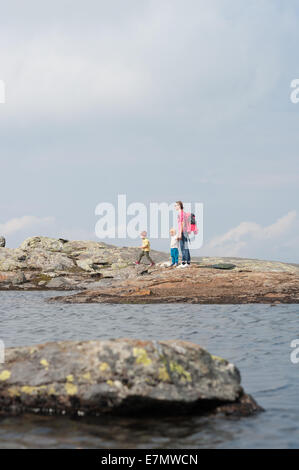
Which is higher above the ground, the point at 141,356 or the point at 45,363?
the point at 141,356

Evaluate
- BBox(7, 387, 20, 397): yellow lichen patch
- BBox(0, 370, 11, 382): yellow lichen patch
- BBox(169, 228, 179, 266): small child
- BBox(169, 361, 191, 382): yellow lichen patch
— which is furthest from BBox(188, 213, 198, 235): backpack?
BBox(7, 387, 20, 397): yellow lichen patch

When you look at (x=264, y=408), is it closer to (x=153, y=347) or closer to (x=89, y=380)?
(x=153, y=347)

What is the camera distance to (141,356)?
8586mm

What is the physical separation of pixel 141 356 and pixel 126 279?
2841 centimetres

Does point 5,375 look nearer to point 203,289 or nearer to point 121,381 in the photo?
point 121,381

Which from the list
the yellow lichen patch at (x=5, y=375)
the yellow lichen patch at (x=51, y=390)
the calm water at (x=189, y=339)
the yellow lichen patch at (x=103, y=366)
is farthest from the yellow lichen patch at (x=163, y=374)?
the yellow lichen patch at (x=5, y=375)

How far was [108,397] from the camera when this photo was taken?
8.38 metres

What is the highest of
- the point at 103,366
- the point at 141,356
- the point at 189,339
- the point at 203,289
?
the point at 203,289

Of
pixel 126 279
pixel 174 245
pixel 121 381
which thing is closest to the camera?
pixel 121 381

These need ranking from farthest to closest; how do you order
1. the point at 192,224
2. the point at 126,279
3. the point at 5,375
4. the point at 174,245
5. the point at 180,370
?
the point at 126,279 → the point at 174,245 → the point at 192,224 → the point at 5,375 → the point at 180,370

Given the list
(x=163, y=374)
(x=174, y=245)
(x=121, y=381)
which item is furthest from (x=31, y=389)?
(x=174, y=245)

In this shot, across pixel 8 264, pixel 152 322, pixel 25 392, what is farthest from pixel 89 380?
pixel 8 264
